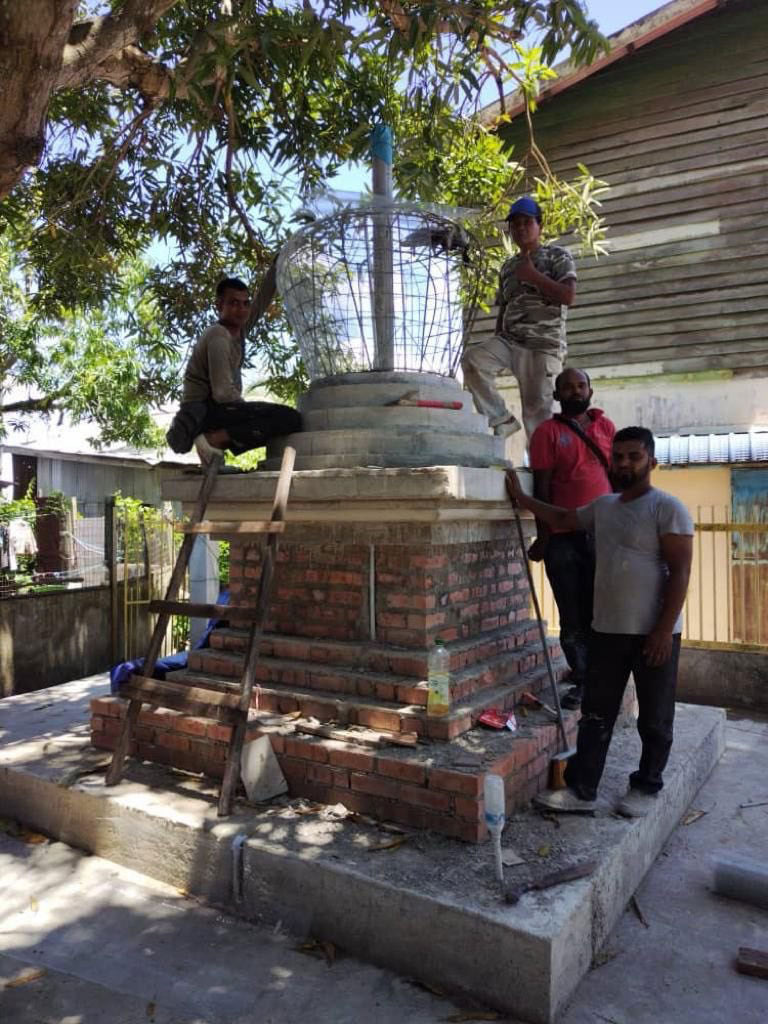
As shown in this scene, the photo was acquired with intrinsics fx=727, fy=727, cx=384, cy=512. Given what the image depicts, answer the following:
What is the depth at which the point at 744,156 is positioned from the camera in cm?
949

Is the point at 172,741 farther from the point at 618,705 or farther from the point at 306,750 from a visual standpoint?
the point at 618,705

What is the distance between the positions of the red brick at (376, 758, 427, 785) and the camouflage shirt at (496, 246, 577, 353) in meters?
2.66

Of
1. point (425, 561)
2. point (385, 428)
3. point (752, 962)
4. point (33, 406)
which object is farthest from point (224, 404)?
point (33, 406)

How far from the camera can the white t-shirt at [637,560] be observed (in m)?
3.37

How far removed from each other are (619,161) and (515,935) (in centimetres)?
1053

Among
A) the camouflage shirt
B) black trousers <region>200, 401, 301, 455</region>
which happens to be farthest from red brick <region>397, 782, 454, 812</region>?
the camouflage shirt

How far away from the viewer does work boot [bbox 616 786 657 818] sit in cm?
343

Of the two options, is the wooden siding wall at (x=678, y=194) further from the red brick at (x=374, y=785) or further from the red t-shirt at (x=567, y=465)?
the red brick at (x=374, y=785)

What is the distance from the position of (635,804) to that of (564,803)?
35 centimetres

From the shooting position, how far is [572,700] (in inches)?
167

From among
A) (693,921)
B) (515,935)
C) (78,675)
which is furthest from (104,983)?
(78,675)

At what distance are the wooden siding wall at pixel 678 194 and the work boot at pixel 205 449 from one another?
7.40 m

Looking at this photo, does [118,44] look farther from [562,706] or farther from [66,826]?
[562,706]

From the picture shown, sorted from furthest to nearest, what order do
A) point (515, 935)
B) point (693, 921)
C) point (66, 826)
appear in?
point (66, 826) < point (693, 921) < point (515, 935)
